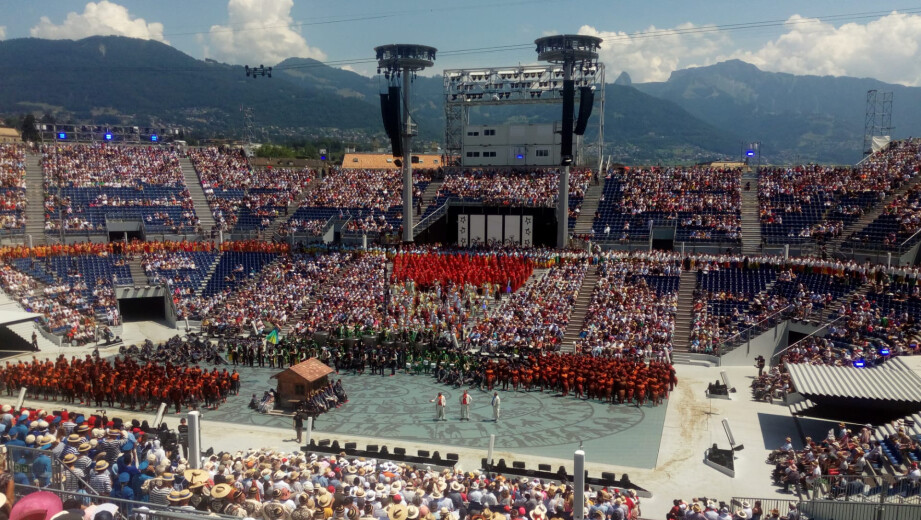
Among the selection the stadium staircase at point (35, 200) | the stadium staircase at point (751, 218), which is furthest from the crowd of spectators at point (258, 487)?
the stadium staircase at point (35, 200)

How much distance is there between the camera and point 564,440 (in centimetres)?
2050

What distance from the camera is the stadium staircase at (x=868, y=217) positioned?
3641 cm

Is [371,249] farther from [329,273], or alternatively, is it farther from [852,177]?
[852,177]

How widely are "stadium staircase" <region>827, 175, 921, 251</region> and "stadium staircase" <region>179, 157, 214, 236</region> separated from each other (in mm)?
38774

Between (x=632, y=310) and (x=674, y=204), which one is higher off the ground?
(x=674, y=204)

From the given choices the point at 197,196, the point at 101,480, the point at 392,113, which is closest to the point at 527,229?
the point at 392,113

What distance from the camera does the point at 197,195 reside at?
52938 mm

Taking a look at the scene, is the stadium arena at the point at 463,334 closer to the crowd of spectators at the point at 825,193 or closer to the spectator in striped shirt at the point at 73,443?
the spectator in striped shirt at the point at 73,443

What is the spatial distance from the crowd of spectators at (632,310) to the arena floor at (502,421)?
200 inches

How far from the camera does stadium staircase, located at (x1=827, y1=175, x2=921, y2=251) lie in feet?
119

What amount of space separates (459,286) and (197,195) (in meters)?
26.3

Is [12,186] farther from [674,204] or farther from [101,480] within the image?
[101,480]

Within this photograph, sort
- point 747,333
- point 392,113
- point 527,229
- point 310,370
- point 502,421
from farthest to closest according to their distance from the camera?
1. point 527,229
2. point 392,113
3. point 747,333
4. point 310,370
5. point 502,421

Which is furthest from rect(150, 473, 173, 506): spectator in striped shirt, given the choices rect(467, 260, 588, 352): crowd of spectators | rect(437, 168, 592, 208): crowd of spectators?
rect(437, 168, 592, 208): crowd of spectators
